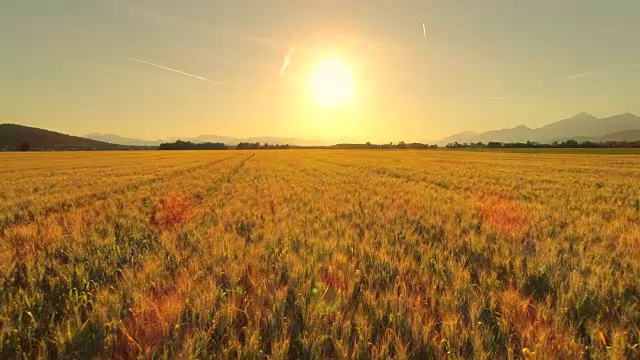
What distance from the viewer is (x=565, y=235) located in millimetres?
5320

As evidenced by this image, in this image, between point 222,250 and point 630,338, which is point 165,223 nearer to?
point 222,250

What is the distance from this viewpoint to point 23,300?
2805 mm

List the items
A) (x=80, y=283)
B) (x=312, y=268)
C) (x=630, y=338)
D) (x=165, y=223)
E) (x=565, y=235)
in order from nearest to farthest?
1. (x=630, y=338)
2. (x=80, y=283)
3. (x=312, y=268)
4. (x=565, y=235)
5. (x=165, y=223)

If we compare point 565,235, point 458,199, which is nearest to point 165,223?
point 565,235

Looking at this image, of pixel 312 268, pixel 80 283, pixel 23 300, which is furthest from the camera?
pixel 312 268

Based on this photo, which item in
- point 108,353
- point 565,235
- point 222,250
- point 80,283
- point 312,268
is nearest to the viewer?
point 108,353

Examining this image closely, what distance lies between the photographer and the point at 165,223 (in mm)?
6496

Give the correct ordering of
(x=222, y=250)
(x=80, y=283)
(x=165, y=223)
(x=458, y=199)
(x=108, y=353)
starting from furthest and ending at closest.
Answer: (x=458, y=199), (x=165, y=223), (x=222, y=250), (x=80, y=283), (x=108, y=353)

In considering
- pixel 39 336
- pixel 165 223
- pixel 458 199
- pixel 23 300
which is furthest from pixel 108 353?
pixel 458 199

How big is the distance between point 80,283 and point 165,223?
3268mm

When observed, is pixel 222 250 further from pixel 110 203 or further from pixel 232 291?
pixel 110 203

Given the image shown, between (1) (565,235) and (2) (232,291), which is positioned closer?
(2) (232,291)

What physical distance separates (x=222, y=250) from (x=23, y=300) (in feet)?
6.30

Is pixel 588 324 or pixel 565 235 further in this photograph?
pixel 565 235
